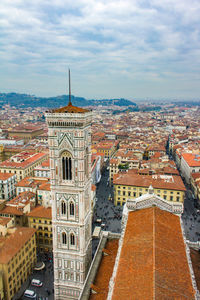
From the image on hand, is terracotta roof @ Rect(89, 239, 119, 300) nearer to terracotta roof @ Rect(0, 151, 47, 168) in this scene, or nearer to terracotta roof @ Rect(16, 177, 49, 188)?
terracotta roof @ Rect(16, 177, 49, 188)

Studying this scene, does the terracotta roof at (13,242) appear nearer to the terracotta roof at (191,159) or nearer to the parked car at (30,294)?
the parked car at (30,294)

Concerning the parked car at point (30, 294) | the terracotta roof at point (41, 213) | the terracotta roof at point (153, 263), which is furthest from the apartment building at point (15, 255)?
the terracotta roof at point (153, 263)

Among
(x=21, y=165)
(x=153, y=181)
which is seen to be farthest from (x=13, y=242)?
(x=21, y=165)

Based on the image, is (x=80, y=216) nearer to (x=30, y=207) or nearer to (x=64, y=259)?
(x=64, y=259)

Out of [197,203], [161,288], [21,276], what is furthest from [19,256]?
[197,203]

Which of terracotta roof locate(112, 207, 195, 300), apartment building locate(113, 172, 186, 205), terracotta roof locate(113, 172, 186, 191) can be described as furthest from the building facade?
terracotta roof locate(113, 172, 186, 191)

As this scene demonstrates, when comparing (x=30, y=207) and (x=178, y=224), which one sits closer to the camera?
(x=178, y=224)
